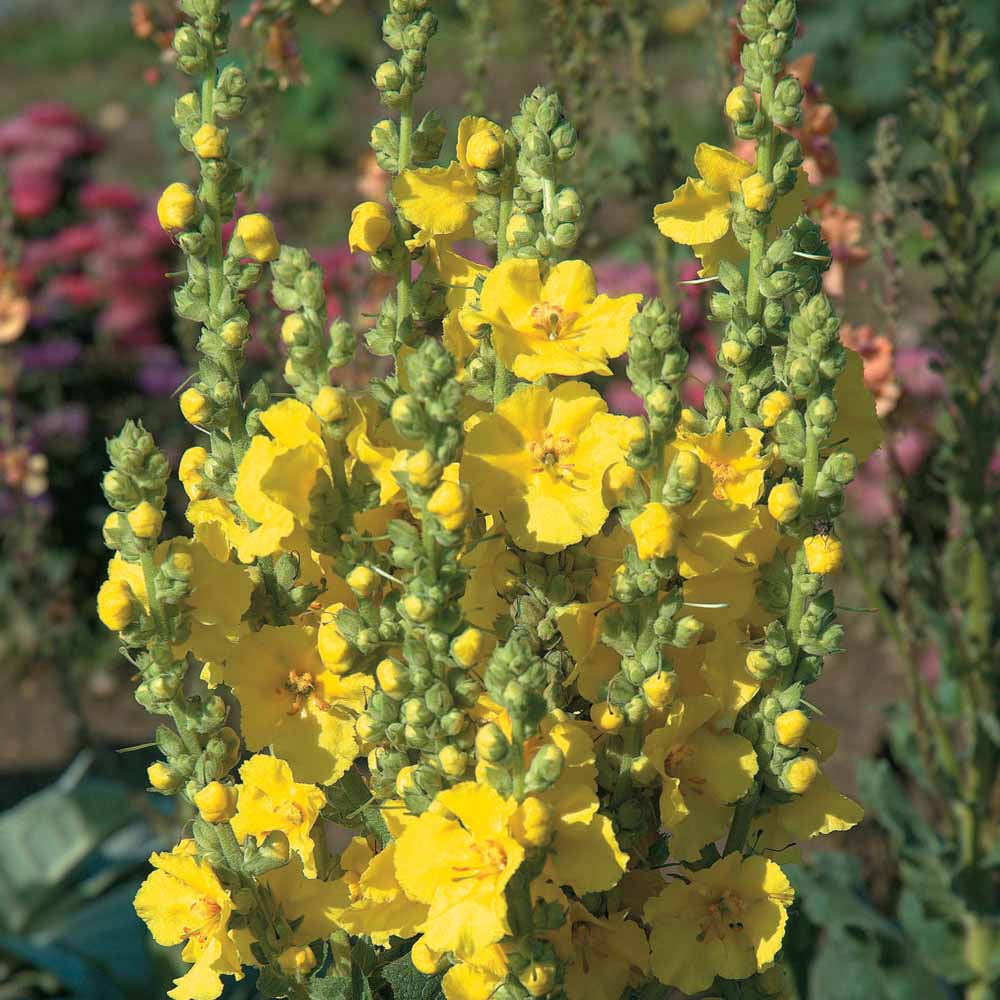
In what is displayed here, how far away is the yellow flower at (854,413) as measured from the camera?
3.38 feet

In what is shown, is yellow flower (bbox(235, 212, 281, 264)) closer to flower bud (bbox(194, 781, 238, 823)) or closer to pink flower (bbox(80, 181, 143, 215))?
flower bud (bbox(194, 781, 238, 823))

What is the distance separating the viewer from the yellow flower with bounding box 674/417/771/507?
965 millimetres

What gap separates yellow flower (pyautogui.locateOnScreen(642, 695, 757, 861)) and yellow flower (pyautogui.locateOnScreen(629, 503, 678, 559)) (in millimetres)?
141

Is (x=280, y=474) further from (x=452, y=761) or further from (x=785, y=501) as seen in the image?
(x=785, y=501)

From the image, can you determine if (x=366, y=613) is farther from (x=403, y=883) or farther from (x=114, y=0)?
(x=114, y=0)

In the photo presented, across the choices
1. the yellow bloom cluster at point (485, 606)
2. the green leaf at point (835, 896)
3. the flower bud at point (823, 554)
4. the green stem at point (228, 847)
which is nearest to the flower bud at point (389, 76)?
the yellow bloom cluster at point (485, 606)

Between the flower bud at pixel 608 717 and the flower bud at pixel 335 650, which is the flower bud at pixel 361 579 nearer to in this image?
the flower bud at pixel 335 650

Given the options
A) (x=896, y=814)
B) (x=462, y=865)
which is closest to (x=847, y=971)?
(x=896, y=814)

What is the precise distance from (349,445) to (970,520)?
159 centimetres

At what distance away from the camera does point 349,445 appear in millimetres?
921

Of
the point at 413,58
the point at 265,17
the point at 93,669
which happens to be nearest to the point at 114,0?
the point at 93,669

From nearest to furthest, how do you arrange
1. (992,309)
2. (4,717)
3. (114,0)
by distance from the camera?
(992,309) → (4,717) → (114,0)

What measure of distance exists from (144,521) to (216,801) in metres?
0.20

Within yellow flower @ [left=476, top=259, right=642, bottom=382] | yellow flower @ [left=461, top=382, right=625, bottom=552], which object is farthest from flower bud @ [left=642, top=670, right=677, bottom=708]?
yellow flower @ [left=476, top=259, right=642, bottom=382]
